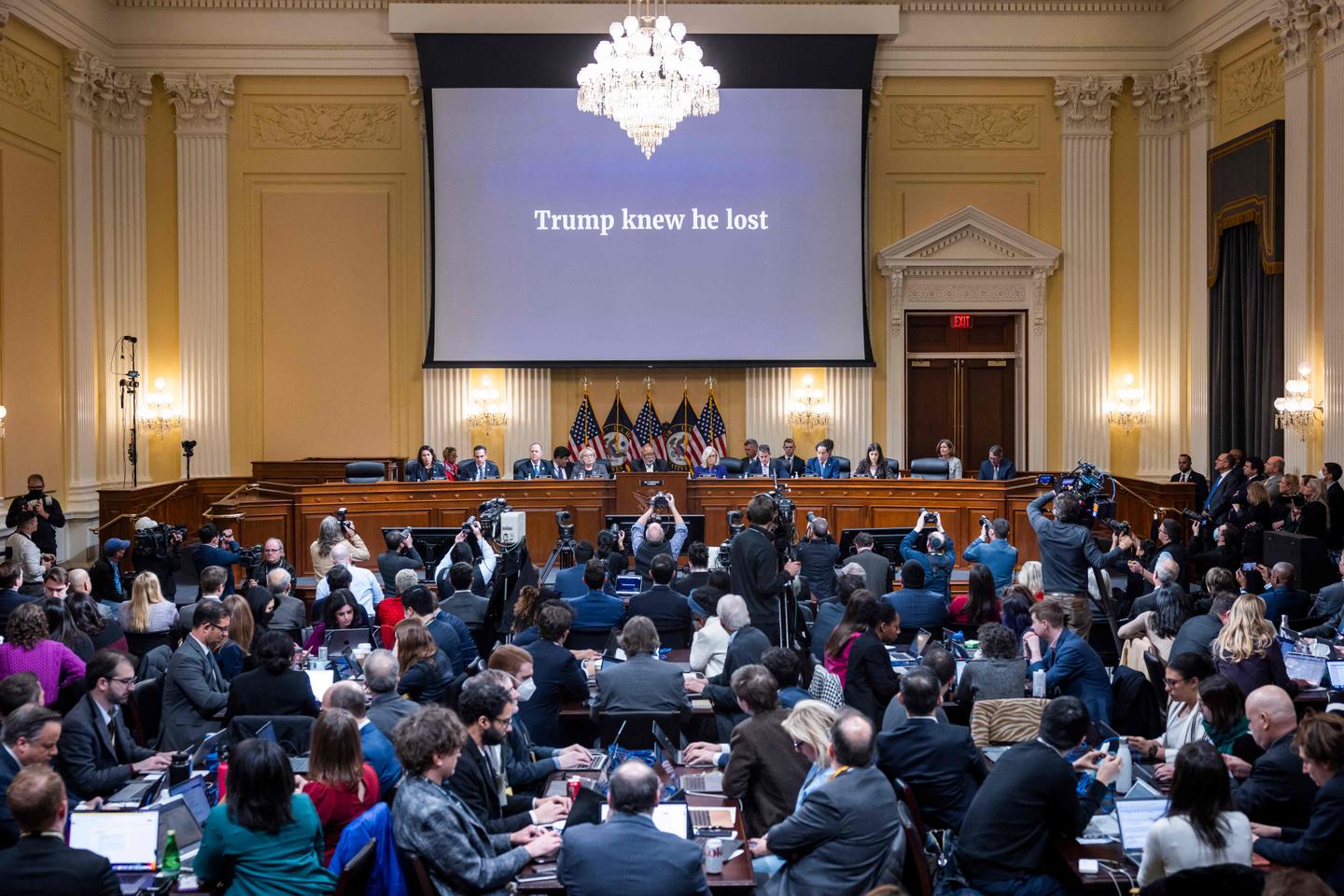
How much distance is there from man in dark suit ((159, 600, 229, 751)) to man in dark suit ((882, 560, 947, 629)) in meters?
4.00

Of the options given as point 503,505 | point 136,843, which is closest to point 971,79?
point 503,505

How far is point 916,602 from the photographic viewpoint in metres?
8.11

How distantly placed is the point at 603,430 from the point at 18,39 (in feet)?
26.6

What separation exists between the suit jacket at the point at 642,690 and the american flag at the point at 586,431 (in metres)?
10.6

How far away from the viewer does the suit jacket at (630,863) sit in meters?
3.93

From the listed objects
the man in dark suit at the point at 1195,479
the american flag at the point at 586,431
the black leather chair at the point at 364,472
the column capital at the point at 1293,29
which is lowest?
the man in dark suit at the point at 1195,479

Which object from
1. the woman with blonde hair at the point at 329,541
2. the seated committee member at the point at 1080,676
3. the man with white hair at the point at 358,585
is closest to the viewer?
the seated committee member at the point at 1080,676

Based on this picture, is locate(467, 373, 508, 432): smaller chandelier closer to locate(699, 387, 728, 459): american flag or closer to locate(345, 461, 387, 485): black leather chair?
locate(699, 387, 728, 459): american flag

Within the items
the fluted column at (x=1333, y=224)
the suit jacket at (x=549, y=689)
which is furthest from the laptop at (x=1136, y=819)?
the fluted column at (x=1333, y=224)

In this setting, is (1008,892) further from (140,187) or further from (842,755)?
(140,187)

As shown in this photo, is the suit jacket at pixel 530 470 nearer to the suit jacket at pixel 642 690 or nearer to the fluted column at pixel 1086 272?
the fluted column at pixel 1086 272

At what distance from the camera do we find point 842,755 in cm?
441

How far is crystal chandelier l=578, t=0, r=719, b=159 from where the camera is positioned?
11.9 m

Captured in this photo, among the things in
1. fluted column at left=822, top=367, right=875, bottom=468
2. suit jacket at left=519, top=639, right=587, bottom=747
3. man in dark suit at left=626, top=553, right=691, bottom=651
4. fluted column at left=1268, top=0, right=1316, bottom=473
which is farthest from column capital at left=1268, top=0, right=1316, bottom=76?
suit jacket at left=519, top=639, right=587, bottom=747
